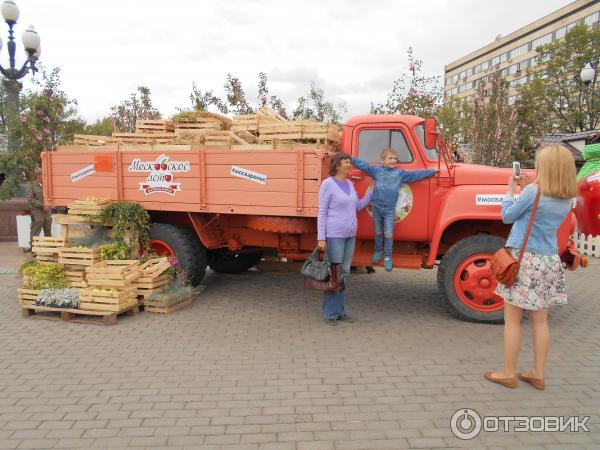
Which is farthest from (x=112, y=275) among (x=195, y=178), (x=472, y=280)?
(x=472, y=280)

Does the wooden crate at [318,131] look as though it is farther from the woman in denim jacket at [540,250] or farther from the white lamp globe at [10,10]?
the white lamp globe at [10,10]

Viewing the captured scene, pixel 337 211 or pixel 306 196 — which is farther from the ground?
pixel 306 196

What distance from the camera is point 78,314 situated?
5.43m

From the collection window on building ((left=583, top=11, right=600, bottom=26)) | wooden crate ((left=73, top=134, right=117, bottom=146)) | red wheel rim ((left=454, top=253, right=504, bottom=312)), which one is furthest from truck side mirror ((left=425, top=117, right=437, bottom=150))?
window on building ((left=583, top=11, right=600, bottom=26))

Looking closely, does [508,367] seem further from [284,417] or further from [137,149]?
[137,149]

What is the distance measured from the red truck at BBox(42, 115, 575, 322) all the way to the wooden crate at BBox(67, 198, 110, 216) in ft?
0.68

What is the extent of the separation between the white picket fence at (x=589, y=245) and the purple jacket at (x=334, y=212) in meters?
7.19

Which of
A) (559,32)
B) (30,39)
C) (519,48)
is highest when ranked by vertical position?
(519,48)

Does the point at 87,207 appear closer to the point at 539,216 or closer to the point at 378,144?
the point at 378,144

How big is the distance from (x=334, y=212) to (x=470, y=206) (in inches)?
60.7

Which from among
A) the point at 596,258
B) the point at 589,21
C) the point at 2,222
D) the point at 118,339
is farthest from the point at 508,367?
the point at 589,21

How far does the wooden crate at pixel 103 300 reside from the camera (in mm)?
5258

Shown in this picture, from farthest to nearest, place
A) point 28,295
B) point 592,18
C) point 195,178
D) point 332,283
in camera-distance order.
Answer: point 592,18 < point 195,178 < point 28,295 < point 332,283

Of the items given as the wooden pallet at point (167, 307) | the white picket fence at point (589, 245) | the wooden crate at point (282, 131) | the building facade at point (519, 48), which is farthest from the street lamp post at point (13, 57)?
the building facade at point (519, 48)
